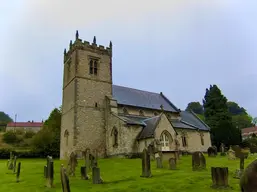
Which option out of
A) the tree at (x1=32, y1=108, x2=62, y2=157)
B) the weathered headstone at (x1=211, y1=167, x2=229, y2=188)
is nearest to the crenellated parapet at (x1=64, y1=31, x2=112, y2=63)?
the tree at (x1=32, y1=108, x2=62, y2=157)

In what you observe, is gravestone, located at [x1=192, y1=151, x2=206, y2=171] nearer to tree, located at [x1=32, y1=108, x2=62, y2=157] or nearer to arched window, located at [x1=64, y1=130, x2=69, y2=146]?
arched window, located at [x1=64, y1=130, x2=69, y2=146]

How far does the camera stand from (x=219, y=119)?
4662 centimetres

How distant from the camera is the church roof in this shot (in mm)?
32281

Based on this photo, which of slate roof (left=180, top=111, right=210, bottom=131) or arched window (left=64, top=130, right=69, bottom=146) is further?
slate roof (left=180, top=111, right=210, bottom=131)

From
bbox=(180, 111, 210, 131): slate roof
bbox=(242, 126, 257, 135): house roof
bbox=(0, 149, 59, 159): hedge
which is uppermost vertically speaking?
bbox=(242, 126, 257, 135): house roof

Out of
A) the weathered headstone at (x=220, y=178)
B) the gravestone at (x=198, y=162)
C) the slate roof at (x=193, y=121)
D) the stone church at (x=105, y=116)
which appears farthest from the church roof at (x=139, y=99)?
the weathered headstone at (x=220, y=178)

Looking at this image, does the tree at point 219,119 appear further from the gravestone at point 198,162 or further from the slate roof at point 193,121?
the gravestone at point 198,162

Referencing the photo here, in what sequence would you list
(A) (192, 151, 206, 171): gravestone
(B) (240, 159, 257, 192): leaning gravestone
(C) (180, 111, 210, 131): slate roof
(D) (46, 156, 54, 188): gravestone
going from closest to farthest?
(B) (240, 159, 257, 192): leaning gravestone → (D) (46, 156, 54, 188): gravestone → (A) (192, 151, 206, 171): gravestone → (C) (180, 111, 210, 131): slate roof

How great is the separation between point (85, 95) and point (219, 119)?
94.4 feet

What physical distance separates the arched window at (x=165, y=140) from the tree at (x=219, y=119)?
1976 cm

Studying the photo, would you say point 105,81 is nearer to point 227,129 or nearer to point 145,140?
point 145,140

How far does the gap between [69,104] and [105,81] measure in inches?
213

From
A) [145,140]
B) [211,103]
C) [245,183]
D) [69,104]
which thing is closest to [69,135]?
[69,104]

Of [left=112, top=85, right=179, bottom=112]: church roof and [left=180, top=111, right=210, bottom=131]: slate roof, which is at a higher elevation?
[left=112, top=85, right=179, bottom=112]: church roof
